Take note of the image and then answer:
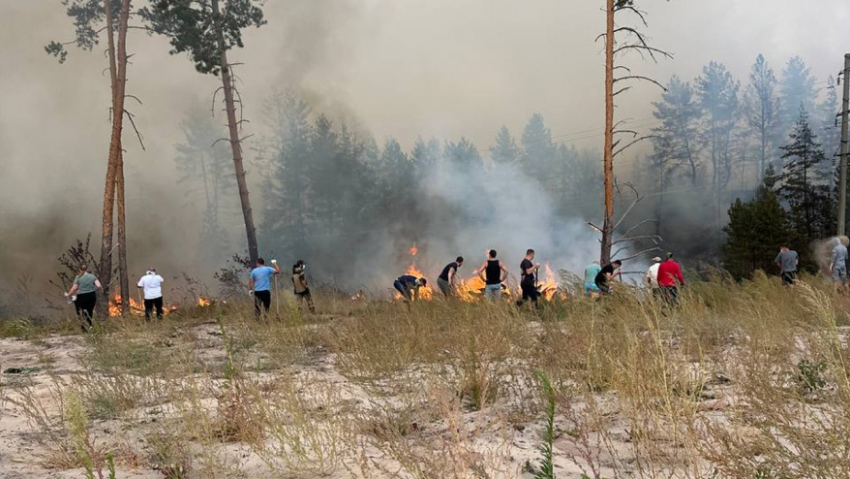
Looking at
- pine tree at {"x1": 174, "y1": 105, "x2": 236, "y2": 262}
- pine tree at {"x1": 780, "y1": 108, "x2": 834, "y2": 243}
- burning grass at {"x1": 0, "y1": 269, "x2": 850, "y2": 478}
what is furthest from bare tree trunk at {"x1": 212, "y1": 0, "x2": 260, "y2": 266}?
pine tree at {"x1": 174, "y1": 105, "x2": 236, "y2": 262}

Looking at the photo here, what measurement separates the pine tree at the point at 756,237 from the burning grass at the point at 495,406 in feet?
83.9

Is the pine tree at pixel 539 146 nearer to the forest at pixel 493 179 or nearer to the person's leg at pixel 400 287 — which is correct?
the forest at pixel 493 179

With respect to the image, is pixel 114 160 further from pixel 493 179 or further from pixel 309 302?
pixel 493 179

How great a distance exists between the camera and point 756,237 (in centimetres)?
2888

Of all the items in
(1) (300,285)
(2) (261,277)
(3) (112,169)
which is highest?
(3) (112,169)

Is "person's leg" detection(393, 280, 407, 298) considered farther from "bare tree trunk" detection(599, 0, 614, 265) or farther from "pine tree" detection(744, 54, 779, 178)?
"pine tree" detection(744, 54, 779, 178)

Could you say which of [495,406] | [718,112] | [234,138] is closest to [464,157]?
[718,112]

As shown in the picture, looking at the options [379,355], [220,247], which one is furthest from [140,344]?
[220,247]

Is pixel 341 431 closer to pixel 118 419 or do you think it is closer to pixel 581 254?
pixel 118 419

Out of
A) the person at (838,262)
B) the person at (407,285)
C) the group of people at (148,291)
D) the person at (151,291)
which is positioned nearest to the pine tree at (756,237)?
the person at (838,262)

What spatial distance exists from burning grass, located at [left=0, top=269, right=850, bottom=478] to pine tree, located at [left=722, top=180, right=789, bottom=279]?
83.9 ft

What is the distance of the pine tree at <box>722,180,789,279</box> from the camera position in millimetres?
28625

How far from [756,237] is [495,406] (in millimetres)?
29852

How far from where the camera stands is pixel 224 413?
3.87m
